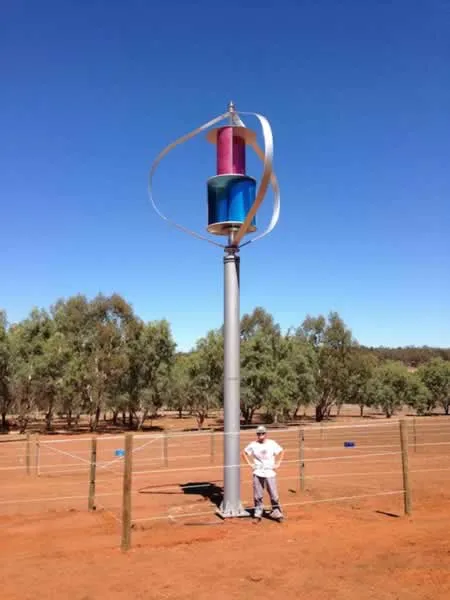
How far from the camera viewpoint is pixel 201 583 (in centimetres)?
592

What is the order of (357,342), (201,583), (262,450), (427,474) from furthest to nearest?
(357,342)
(427,474)
(262,450)
(201,583)

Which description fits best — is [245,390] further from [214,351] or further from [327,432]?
[327,432]

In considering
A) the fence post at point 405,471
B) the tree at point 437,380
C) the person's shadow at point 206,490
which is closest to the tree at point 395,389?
→ the tree at point 437,380

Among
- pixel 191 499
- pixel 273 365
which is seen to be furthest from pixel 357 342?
pixel 191 499

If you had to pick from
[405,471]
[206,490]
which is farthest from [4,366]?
[405,471]

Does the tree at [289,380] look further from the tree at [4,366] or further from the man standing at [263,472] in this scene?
the man standing at [263,472]

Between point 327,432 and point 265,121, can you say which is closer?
point 265,121

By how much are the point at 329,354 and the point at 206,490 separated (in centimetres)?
4464

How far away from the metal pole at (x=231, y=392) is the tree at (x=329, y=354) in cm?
4499

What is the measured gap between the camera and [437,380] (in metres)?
69.5

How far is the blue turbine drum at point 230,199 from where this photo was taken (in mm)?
10070

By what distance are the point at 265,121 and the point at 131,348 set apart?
109ft

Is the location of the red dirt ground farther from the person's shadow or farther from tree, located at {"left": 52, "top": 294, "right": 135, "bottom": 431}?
tree, located at {"left": 52, "top": 294, "right": 135, "bottom": 431}

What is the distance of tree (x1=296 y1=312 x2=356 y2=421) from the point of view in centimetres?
5450
